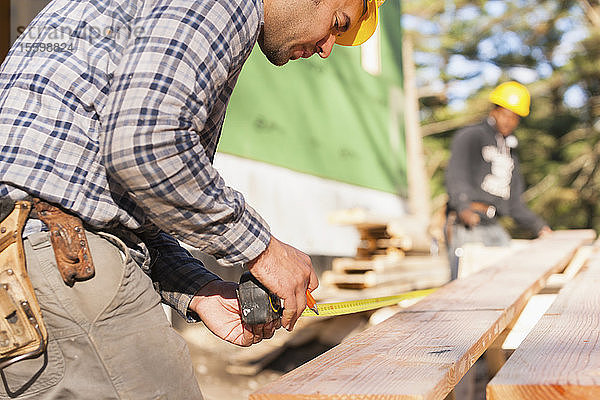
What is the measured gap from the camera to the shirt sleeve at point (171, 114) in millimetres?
1605

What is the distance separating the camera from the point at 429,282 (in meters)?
9.69

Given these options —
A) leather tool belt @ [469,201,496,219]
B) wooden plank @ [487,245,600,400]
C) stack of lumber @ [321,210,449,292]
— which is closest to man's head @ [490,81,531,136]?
leather tool belt @ [469,201,496,219]

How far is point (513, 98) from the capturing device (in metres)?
7.94

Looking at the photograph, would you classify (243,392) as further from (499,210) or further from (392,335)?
(392,335)

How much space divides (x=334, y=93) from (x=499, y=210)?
3.10 metres

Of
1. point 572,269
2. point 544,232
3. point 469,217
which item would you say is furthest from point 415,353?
point 544,232

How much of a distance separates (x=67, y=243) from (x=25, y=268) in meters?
0.12

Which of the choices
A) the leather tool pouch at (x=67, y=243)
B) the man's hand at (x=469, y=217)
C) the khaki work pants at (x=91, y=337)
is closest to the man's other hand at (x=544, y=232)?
the man's hand at (x=469, y=217)

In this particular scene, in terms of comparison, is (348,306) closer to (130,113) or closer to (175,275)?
(175,275)

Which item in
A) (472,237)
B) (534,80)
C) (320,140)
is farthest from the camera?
(534,80)

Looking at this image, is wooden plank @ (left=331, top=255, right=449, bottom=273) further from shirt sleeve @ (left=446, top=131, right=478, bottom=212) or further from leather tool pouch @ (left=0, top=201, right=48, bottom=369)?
leather tool pouch @ (left=0, top=201, right=48, bottom=369)

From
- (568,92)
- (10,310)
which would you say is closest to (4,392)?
(10,310)

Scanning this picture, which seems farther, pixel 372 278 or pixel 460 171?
pixel 372 278

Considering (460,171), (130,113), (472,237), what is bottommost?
(472,237)
